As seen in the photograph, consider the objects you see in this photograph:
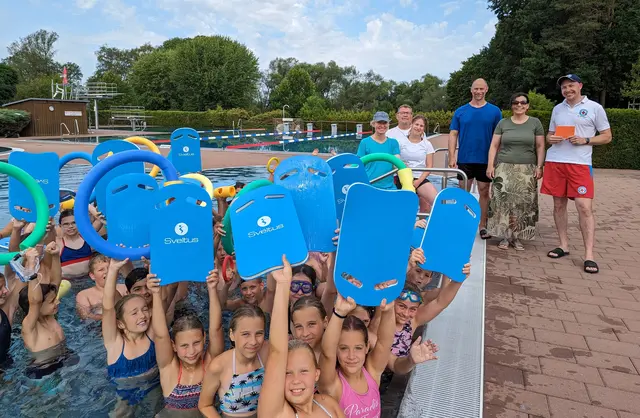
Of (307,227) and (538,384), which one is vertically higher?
(307,227)

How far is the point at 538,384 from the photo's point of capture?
2.88 m

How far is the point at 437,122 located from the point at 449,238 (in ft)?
110

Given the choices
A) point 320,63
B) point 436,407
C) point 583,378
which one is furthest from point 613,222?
point 320,63

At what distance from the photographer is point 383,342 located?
247 centimetres

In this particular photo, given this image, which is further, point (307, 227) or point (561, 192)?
point (561, 192)

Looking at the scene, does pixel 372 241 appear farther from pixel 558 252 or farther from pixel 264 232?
pixel 558 252

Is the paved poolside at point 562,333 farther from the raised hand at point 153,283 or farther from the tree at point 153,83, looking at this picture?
the tree at point 153,83

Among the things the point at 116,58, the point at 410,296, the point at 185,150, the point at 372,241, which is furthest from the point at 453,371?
the point at 116,58

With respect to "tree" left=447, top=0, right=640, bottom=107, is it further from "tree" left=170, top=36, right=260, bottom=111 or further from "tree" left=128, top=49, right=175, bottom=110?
"tree" left=128, top=49, right=175, bottom=110

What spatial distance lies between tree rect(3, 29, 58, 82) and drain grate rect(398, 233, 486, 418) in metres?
78.8

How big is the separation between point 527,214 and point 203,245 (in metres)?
4.64

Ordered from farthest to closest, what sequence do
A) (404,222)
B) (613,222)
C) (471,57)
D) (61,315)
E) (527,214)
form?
1. (471,57)
2. (613,222)
3. (527,214)
4. (61,315)
5. (404,222)

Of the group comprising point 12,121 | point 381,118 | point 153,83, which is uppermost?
point 153,83

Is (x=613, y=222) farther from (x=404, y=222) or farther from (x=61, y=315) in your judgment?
(x=61, y=315)
